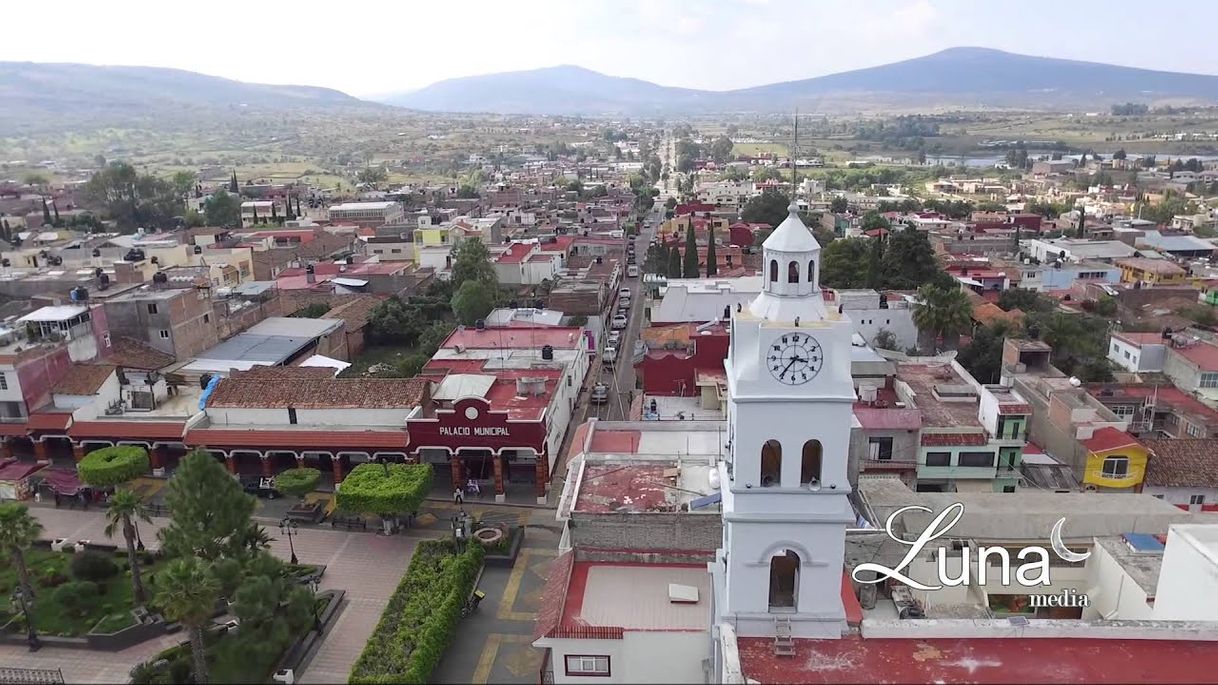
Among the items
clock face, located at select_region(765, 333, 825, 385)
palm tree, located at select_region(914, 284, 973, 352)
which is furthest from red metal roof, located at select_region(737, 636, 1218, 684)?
palm tree, located at select_region(914, 284, 973, 352)

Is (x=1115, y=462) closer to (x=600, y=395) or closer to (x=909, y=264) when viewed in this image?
(x=600, y=395)

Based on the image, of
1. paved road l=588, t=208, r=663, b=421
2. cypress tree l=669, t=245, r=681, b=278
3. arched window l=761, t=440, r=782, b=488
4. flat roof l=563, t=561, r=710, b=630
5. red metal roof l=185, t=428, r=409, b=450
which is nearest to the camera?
arched window l=761, t=440, r=782, b=488

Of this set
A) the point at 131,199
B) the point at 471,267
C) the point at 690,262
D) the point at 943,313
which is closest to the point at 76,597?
the point at 471,267

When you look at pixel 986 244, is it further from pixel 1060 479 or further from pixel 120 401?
pixel 120 401

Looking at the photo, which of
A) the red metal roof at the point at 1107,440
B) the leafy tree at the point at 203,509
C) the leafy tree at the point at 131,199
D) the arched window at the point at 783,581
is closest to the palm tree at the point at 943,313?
the red metal roof at the point at 1107,440

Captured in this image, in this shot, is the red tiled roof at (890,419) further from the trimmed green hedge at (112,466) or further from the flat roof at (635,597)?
the trimmed green hedge at (112,466)

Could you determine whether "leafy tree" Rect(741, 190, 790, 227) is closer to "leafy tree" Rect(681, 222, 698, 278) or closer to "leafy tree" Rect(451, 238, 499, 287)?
"leafy tree" Rect(681, 222, 698, 278)
